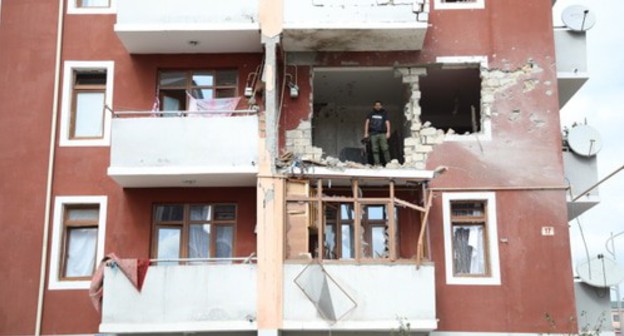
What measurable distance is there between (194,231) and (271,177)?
2568 millimetres

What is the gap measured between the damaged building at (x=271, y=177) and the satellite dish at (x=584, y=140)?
376mm

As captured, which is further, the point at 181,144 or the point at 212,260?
the point at 181,144

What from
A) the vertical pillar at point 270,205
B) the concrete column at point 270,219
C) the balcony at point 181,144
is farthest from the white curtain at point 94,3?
the concrete column at point 270,219

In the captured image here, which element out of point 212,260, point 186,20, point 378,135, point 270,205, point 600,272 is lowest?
point 600,272

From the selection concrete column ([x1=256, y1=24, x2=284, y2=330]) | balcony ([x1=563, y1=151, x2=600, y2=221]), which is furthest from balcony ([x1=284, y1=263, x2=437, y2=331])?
balcony ([x1=563, y1=151, x2=600, y2=221])

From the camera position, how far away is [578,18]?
2059 cm

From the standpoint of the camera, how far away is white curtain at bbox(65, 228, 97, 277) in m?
19.4

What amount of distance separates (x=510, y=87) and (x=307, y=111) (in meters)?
4.69

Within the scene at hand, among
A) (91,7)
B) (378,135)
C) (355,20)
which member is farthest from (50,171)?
(355,20)

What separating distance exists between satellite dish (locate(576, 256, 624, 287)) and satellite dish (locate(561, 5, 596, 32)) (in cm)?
553

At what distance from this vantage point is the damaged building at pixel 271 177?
17812 millimetres

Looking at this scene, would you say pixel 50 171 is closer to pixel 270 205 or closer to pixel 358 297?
pixel 270 205

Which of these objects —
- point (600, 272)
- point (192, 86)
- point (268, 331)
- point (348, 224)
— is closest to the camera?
point (268, 331)

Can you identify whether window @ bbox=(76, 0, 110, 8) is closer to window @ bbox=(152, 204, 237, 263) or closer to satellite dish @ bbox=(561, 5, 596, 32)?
window @ bbox=(152, 204, 237, 263)
